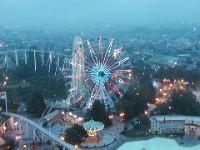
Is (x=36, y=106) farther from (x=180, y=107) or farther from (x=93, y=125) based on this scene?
(x=180, y=107)

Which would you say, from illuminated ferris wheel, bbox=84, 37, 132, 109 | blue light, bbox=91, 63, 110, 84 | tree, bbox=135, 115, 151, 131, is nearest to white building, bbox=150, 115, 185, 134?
tree, bbox=135, 115, 151, 131

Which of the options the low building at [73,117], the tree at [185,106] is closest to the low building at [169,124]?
the tree at [185,106]

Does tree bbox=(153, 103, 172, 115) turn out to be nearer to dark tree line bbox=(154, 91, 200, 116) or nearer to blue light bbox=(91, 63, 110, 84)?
dark tree line bbox=(154, 91, 200, 116)

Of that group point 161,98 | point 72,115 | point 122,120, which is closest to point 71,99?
point 72,115

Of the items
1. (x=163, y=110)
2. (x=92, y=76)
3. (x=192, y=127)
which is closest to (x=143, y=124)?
(x=163, y=110)

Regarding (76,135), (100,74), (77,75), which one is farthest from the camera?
(77,75)

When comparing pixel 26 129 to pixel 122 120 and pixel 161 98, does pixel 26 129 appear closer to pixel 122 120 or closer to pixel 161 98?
pixel 122 120
